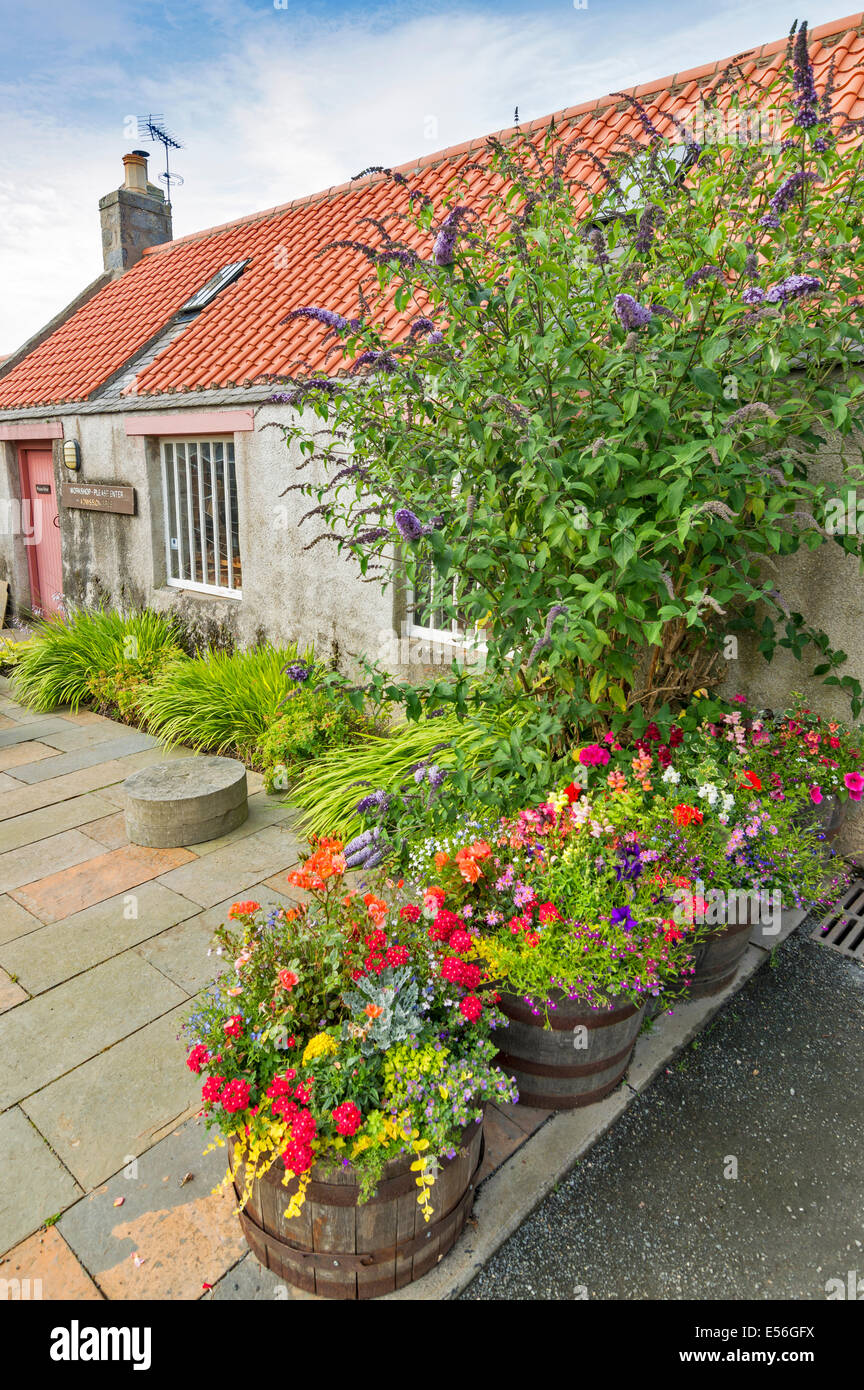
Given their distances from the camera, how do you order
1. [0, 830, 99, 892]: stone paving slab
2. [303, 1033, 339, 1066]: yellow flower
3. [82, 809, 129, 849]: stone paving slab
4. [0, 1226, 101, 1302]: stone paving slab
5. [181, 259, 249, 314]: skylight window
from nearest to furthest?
[303, 1033, 339, 1066]: yellow flower < [0, 1226, 101, 1302]: stone paving slab < [0, 830, 99, 892]: stone paving slab < [82, 809, 129, 849]: stone paving slab < [181, 259, 249, 314]: skylight window

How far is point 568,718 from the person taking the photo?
10.8ft

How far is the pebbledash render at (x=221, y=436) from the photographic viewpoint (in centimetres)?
566

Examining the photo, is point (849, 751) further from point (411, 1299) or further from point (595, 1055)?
point (411, 1299)

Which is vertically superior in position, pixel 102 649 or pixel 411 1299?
pixel 102 649

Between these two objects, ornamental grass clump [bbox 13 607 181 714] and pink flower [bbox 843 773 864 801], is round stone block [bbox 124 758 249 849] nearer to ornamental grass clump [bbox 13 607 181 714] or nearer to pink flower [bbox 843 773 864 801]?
ornamental grass clump [bbox 13 607 181 714]

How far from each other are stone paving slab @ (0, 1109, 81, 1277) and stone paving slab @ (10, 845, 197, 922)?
143cm

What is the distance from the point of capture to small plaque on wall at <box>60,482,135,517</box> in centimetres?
838

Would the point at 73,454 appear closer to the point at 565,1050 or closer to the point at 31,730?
the point at 31,730

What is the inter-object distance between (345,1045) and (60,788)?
14.3 feet

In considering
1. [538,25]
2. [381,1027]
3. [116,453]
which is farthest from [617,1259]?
[116,453]

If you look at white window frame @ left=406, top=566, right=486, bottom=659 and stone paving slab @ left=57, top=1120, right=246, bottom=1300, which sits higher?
white window frame @ left=406, top=566, right=486, bottom=659

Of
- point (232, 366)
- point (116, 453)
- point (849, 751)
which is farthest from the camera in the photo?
point (116, 453)

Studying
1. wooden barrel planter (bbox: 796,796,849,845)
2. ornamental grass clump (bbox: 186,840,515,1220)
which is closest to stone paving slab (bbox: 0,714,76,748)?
ornamental grass clump (bbox: 186,840,515,1220)

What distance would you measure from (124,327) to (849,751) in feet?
34.5
